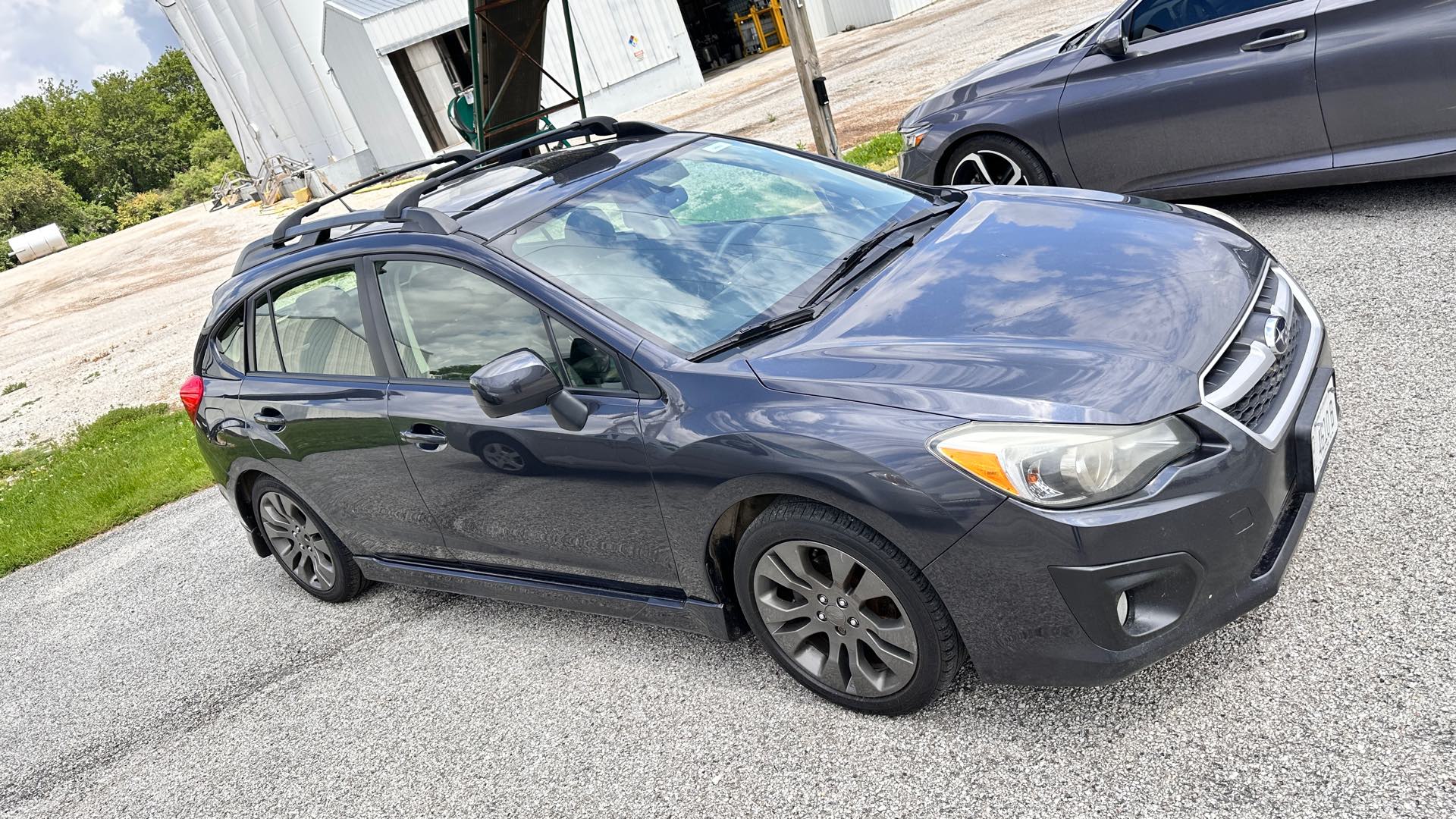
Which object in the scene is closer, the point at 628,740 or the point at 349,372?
the point at 628,740

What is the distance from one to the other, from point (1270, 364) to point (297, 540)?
Answer: 14.0 feet

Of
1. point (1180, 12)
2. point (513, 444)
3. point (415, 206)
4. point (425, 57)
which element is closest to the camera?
point (513, 444)

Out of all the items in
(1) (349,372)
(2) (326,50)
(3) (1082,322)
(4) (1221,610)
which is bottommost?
(4) (1221,610)

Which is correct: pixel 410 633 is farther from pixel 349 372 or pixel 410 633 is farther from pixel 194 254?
pixel 194 254

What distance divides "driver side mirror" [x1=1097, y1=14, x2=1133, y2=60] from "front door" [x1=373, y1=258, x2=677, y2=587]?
419cm

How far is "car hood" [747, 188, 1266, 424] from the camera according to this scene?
8.81ft

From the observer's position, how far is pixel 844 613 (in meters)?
3.01

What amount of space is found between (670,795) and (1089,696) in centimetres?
125

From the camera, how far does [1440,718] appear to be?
97.9 inches

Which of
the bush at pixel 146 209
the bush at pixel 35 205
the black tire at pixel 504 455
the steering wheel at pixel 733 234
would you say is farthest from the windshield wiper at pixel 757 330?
the bush at pixel 35 205

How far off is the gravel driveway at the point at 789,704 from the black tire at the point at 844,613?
13cm

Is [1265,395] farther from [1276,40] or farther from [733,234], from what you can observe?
[1276,40]

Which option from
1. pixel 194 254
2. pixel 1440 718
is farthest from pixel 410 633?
pixel 194 254

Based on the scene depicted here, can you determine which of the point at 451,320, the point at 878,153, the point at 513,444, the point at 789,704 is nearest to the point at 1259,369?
the point at 789,704
